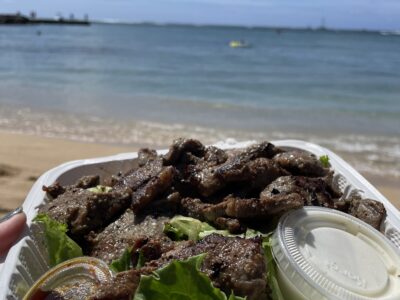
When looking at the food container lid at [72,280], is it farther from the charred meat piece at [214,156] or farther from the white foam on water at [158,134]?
the white foam on water at [158,134]

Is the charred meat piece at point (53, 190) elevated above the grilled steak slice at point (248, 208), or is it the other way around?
the grilled steak slice at point (248, 208)

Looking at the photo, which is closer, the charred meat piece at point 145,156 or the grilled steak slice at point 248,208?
the grilled steak slice at point 248,208

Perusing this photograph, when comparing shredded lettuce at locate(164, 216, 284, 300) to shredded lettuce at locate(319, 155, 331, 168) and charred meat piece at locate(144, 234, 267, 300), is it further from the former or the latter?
shredded lettuce at locate(319, 155, 331, 168)

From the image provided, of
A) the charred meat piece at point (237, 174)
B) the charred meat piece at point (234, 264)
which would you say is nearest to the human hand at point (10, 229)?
the charred meat piece at point (234, 264)

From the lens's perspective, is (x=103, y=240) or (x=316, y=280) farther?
(x=103, y=240)

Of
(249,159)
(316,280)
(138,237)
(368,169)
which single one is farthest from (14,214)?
(368,169)

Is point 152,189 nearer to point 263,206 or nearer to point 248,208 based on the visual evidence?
point 248,208

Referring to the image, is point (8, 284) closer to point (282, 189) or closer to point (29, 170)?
point (282, 189)
